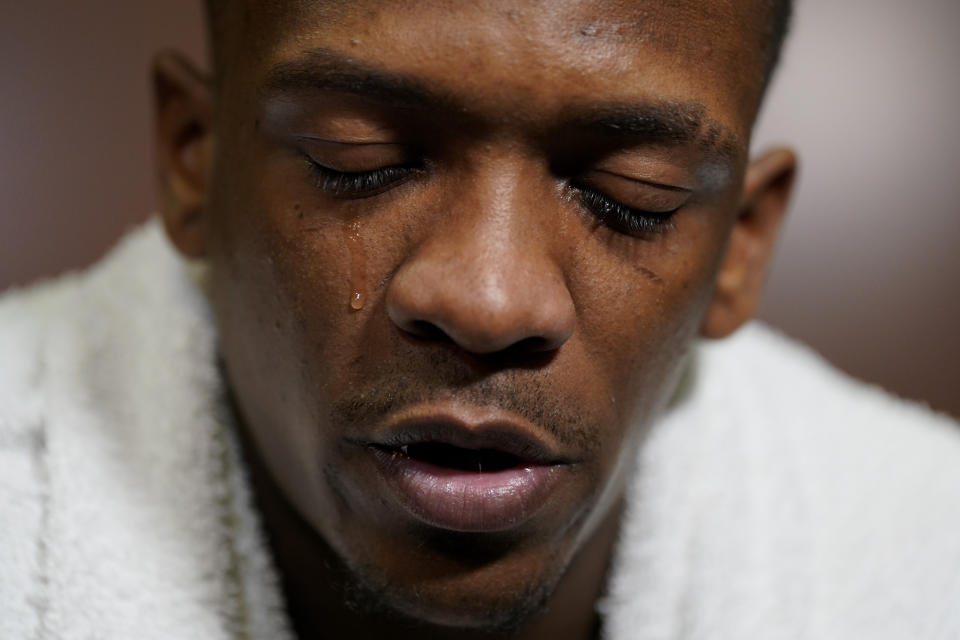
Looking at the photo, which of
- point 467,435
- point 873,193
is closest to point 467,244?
point 467,435

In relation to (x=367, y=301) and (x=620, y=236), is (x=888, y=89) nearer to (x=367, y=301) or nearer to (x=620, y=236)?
(x=620, y=236)

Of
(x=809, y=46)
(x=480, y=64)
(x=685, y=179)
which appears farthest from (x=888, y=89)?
(x=480, y=64)

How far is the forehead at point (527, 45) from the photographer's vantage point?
0.55 m

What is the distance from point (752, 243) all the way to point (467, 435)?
37 cm

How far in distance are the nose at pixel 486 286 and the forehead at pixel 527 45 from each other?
7 centimetres

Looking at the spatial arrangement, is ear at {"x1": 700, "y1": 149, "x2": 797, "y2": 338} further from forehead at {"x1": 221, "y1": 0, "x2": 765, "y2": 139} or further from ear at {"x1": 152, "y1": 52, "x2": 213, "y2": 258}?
ear at {"x1": 152, "y1": 52, "x2": 213, "y2": 258}

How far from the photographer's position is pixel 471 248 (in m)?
0.55

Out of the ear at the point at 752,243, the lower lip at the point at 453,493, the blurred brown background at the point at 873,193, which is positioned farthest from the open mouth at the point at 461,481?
the blurred brown background at the point at 873,193

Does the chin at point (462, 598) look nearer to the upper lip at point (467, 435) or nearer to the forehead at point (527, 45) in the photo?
the upper lip at point (467, 435)

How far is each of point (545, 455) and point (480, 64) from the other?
0.77 feet

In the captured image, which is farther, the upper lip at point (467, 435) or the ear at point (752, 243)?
the ear at point (752, 243)

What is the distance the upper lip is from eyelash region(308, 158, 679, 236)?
0.47 feet

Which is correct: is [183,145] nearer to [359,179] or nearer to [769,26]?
[359,179]

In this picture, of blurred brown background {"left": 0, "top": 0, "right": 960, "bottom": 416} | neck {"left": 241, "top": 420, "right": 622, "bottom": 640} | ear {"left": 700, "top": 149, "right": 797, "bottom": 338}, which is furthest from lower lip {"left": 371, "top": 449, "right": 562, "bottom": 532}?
blurred brown background {"left": 0, "top": 0, "right": 960, "bottom": 416}
